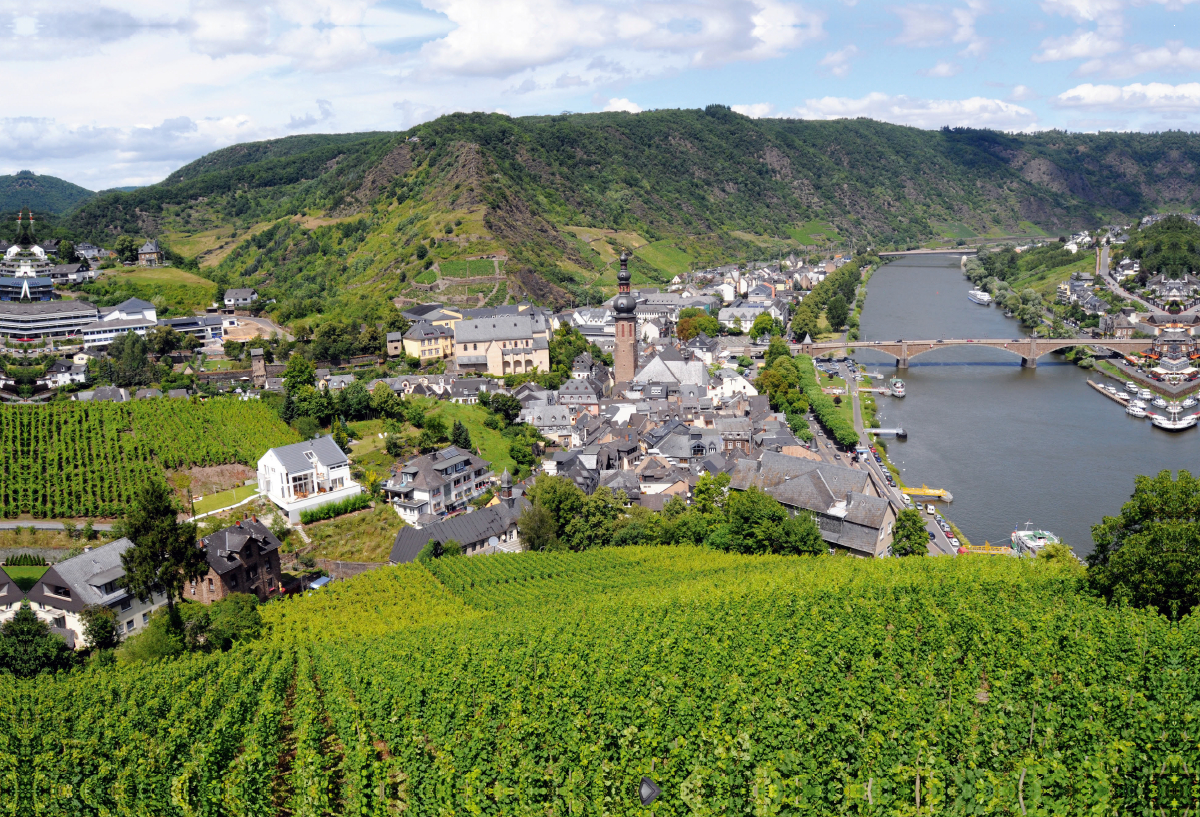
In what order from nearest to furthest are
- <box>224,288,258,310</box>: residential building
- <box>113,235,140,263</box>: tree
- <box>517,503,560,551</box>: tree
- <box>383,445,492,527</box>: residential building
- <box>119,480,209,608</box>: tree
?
<box>119,480,209,608</box>: tree
<box>517,503,560,551</box>: tree
<box>383,445,492,527</box>: residential building
<box>224,288,258,310</box>: residential building
<box>113,235,140,263</box>: tree

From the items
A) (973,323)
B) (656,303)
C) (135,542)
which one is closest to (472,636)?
(135,542)

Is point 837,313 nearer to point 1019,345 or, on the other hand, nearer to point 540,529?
point 1019,345

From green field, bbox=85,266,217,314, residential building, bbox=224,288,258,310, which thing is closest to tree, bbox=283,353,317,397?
green field, bbox=85,266,217,314

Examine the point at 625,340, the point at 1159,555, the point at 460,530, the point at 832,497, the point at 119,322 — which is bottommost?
the point at 460,530

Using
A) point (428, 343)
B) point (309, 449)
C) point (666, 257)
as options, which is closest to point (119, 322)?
point (428, 343)

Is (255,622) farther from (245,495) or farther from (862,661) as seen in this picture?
(862,661)

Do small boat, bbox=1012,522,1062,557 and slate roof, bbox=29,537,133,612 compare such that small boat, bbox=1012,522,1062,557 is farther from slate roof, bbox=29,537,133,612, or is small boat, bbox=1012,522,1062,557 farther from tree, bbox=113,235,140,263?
tree, bbox=113,235,140,263
